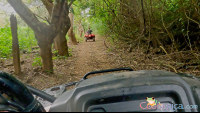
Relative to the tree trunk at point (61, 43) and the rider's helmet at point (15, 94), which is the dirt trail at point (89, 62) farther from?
the rider's helmet at point (15, 94)

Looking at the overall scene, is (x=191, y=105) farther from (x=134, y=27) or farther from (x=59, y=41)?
(x=59, y=41)

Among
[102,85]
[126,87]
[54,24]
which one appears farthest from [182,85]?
[54,24]

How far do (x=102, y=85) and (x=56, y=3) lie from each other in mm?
4222

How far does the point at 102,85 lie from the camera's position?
1.21m

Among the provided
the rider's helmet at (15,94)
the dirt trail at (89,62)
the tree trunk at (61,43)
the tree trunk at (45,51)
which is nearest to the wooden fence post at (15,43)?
the tree trunk at (45,51)

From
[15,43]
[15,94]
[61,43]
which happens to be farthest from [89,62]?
[15,94]

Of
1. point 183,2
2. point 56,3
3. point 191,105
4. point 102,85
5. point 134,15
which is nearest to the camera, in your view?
point 191,105

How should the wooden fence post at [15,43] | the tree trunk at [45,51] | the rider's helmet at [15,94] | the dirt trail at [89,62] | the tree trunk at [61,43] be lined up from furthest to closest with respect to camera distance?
1. the tree trunk at [61,43]
2. the dirt trail at [89,62]
3. the tree trunk at [45,51]
4. the wooden fence post at [15,43]
5. the rider's helmet at [15,94]

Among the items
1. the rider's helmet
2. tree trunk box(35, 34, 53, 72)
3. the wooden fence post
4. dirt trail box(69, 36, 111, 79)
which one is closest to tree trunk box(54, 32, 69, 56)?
dirt trail box(69, 36, 111, 79)

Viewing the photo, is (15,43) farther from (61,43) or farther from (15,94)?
(61,43)

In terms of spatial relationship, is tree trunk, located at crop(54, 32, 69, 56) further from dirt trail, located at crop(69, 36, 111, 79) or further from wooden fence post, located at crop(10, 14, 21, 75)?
wooden fence post, located at crop(10, 14, 21, 75)

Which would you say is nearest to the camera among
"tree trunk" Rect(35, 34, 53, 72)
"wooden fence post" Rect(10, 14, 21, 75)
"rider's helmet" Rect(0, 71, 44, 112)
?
"rider's helmet" Rect(0, 71, 44, 112)

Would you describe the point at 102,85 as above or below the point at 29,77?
above

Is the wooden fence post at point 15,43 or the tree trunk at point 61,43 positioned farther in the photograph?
the tree trunk at point 61,43
